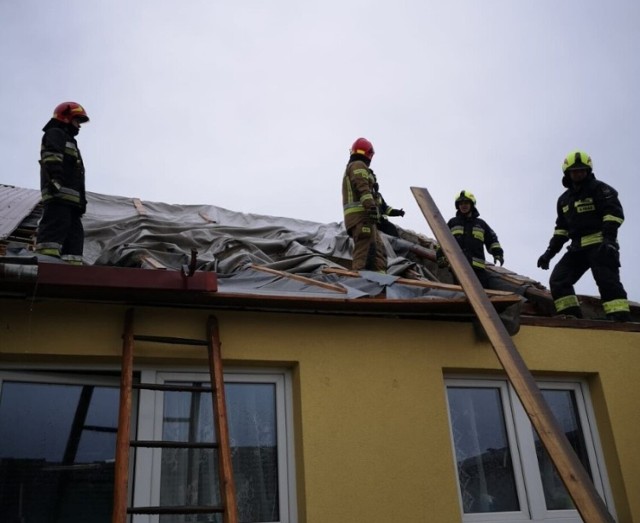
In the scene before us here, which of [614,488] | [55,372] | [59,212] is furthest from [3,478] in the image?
[614,488]

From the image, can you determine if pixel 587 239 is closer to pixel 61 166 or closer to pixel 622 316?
pixel 622 316

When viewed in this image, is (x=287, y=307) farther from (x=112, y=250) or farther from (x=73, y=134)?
(x=73, y=134)

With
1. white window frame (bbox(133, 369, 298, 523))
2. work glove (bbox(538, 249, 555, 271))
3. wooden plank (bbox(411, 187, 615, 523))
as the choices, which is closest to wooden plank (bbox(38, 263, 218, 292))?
white window frame (bbox(133, 369, 298, 523))

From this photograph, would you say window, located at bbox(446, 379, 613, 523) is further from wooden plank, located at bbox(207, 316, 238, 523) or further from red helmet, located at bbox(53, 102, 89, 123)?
red helmet, located at bbox(53, 102, 89, 123)

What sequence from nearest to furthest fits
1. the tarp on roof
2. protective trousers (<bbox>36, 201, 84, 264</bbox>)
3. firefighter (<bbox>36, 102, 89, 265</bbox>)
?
the tarp on roof, protective trousers (<bbox>36, 201, 84, 264</bbox>), firefighter (<bbox>36, 102, 89, 265</bbox>)

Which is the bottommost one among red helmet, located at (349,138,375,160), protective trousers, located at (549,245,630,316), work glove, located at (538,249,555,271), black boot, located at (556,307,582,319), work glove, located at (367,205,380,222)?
black boot, located at (556,307,582,319)

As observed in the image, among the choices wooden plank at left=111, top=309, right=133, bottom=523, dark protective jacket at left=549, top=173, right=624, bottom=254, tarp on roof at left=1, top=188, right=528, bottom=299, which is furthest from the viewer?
dark protective jacket at left=549, top=173, right=624, bottom=254

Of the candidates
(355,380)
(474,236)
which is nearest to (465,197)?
(474,236)

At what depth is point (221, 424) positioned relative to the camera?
362 cm

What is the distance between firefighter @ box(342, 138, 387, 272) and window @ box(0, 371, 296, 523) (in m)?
2.56

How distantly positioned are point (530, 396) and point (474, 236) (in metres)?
4.46

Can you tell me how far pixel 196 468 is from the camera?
13.2ft

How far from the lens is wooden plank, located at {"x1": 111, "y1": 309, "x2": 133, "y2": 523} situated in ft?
10.0

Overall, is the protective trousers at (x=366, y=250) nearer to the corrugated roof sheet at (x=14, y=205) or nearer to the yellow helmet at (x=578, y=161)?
the yellow helmet at (x=578, y=161)
